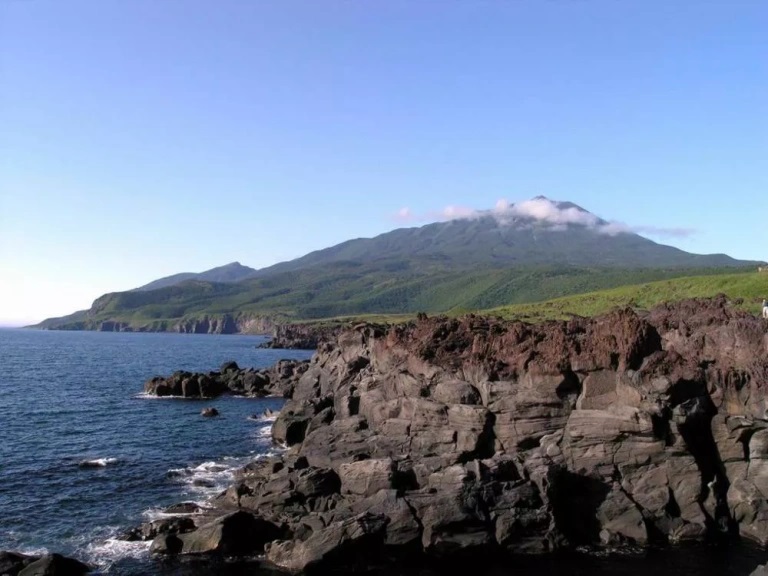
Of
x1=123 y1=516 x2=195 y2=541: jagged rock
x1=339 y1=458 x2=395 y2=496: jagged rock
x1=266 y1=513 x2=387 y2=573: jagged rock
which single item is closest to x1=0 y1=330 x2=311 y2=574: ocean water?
x1=123 y1=516 x2=195 y2=541: jagged rock

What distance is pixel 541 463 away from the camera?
137 feet

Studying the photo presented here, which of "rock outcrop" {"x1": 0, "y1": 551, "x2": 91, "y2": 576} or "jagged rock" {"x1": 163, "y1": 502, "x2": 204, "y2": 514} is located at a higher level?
"rock outcrop" {"x1": 0, "y1": 551, "x2": 91, "y2": 576}

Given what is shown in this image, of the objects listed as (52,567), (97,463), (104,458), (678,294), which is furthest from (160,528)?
(678,294)

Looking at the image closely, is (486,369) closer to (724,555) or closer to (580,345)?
(580,345)

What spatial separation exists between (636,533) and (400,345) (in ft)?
92.7

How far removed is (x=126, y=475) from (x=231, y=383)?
209ft

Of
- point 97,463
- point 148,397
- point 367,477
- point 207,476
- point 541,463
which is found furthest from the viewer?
point 148,397

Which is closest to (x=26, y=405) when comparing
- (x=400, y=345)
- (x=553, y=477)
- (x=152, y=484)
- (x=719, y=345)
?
(x=152, y=484)

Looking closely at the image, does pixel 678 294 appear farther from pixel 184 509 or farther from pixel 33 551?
pixel 33 551

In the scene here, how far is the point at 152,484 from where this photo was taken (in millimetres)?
52281

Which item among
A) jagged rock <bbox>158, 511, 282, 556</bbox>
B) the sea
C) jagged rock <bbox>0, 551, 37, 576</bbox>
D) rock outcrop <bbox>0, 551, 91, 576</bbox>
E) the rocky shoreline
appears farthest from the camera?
the rocky shoreline

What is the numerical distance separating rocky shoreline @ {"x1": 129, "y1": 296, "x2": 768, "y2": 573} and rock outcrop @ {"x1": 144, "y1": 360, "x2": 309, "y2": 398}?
201 ft

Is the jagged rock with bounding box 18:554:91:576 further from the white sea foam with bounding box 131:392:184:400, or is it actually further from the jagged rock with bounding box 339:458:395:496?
the white sea foam with bounding box 131:392:184:400

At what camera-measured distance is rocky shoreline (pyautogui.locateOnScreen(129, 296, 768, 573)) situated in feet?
126
